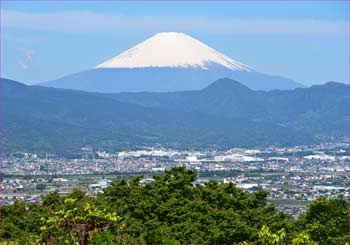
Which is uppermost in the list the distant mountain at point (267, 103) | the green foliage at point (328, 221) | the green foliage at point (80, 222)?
the distant mountain at point (267, 103)

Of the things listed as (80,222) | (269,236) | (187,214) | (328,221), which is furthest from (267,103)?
(80,222)

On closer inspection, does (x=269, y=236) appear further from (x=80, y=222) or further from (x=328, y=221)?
(x=328, y=221)

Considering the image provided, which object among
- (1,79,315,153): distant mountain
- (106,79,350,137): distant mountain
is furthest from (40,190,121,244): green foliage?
(106,79,350,137): distant mountain

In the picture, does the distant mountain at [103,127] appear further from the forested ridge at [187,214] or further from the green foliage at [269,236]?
the green foliage at [269,236]

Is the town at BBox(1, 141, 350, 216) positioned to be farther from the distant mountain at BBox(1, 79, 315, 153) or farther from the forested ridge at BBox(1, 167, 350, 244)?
the forested ridge at BBox(1, 167, 350, 244)

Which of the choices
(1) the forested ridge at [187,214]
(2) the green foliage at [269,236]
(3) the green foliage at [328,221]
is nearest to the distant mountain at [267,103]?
(3) the green foliage at [328,221]

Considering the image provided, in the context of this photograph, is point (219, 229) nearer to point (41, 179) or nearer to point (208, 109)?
point (41, 179)

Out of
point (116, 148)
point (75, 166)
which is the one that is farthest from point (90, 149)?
point (75, 166)
